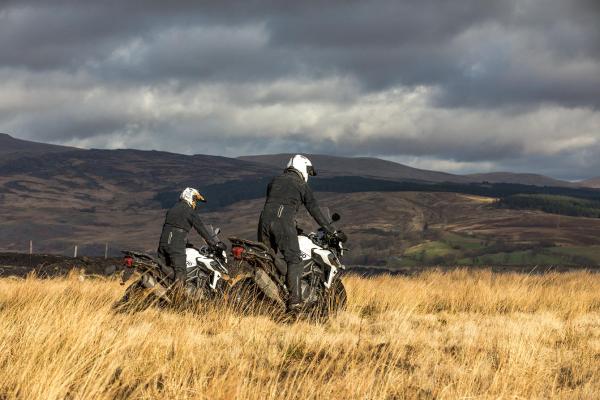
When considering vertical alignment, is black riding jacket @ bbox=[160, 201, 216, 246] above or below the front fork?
above

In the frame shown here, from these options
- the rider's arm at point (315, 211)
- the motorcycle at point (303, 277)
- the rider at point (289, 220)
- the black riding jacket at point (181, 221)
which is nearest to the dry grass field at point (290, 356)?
the motorcycle at point (303, 277)

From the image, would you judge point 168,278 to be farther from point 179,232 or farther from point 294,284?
point 294,284

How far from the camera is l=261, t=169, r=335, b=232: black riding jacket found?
10844mm

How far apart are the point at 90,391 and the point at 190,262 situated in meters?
7.42

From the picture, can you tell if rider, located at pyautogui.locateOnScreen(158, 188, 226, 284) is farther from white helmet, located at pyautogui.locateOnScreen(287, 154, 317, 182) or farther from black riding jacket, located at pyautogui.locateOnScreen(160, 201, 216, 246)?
white helmet, located at pyautogui.locateOnScreen(287, 154, 317, 182)

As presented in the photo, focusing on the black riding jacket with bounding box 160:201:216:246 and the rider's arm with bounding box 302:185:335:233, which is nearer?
the rider's arm with bounding box 302:185:335:233

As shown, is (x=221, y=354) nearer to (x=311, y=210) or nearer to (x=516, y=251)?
(x=311, y=210)

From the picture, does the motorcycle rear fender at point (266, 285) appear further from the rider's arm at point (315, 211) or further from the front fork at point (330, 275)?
the rider's arm at point (315, 211)

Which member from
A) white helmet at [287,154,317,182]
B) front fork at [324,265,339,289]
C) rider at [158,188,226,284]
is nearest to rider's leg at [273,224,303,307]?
front fork at [324,265,339,289]

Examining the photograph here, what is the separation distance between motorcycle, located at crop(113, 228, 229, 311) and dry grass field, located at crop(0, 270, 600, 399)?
53 centimetres

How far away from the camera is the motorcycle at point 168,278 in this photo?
11.4 metres

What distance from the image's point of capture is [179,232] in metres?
12.9

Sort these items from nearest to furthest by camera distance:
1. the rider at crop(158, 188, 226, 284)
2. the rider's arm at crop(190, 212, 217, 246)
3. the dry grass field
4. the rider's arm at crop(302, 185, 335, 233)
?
the dry grass field < the rider's arm at crop(302, 185, 335, 233) < the rider's arm at crop(190, 212, 217, 246) < the rider at crop(158, 188, 226, 284)

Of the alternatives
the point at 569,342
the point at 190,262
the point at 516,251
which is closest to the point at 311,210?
the point at 190,262
